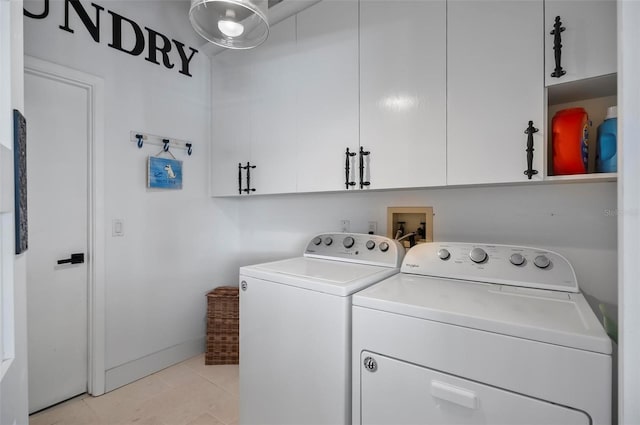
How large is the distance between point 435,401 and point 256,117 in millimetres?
2013

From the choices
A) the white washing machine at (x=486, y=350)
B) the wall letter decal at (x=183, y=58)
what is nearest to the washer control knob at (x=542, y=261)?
the white washing machine at (x=486, y=350)

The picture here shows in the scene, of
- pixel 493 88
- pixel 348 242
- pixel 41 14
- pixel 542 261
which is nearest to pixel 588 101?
pixel 493 88

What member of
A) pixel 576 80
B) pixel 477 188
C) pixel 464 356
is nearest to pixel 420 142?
pixel 477 188

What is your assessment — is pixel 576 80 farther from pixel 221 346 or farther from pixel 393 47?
pixel 221 346

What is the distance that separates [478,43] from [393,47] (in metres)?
0.41

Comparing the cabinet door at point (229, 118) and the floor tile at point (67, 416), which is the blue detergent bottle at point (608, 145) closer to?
the cabinet door at point (229, 118)

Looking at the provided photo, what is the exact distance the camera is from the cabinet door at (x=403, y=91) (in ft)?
4.91

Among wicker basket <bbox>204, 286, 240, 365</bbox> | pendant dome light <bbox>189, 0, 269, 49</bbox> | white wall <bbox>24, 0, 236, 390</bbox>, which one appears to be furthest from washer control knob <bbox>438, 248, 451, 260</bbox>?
white wall <bbox>24, 0, 236, 390</bbox>

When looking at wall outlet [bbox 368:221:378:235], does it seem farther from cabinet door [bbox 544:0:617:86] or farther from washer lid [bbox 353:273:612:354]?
cabinet door [bbox 544:0:617:86]

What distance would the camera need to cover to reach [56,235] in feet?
6.22

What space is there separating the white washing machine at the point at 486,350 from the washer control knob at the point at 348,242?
0.52 m

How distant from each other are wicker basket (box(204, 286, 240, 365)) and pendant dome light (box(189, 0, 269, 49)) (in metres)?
1.82

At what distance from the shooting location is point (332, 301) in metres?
1.24

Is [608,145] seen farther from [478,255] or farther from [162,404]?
[162,404]
